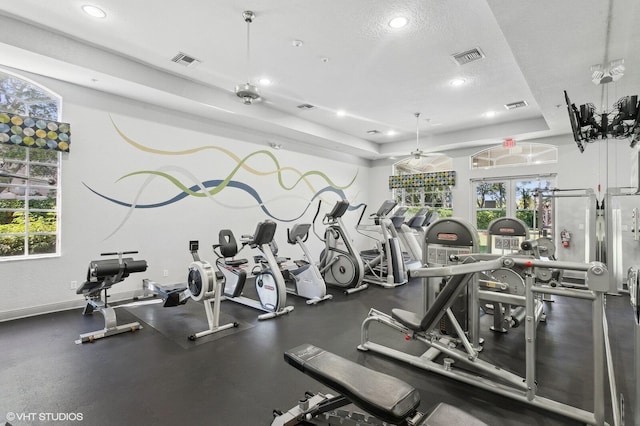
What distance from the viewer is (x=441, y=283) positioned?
10.9 feet

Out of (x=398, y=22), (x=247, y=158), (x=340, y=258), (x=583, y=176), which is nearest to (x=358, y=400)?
(x=398, y=22)

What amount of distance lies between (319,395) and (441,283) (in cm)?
172

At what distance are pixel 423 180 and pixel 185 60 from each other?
7027 mm

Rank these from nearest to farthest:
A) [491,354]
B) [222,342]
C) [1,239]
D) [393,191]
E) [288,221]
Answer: [491,354]
[222,342]
[1,239]
[288,221]
[393,191]

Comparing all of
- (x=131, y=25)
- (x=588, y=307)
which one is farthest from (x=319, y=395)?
(x=588, y=307)

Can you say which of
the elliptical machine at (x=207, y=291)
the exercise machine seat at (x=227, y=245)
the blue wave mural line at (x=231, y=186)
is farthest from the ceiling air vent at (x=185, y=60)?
the elliptical machine at (x=207, y=291)

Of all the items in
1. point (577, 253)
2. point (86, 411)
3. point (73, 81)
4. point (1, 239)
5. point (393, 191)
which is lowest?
point (86, 411)

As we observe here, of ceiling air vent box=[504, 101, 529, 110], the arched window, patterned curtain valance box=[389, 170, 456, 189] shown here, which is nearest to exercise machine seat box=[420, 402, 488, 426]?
ceiling air vent box=[504, 101, 529, 110]

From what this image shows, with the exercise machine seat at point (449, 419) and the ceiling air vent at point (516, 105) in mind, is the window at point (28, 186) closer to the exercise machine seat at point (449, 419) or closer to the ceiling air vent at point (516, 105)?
the exercise machine seat at point (449, 419)

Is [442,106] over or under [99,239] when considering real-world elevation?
over

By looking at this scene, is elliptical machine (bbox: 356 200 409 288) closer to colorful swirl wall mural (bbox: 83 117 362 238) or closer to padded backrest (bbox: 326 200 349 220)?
padded backrest (bbox: 326 200 349 220)

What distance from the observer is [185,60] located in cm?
445

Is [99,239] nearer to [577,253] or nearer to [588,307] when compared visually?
[588,307]

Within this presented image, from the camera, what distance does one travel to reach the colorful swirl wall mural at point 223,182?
5.31 m
